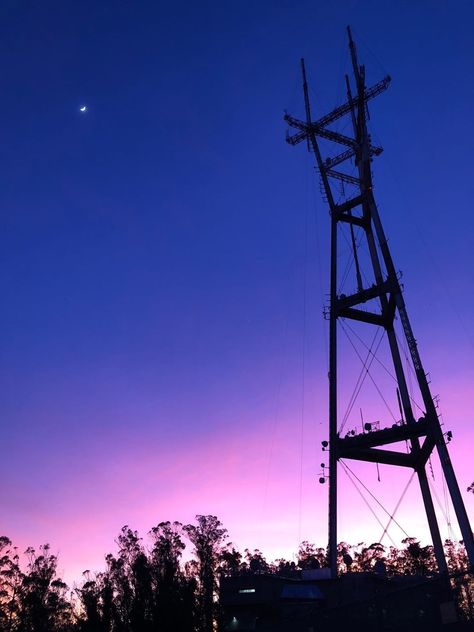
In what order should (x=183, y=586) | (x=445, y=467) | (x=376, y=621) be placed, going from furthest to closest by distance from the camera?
1. (x=445, y=467)
2. (x=183, y=586)
3. (x=376, y=621)

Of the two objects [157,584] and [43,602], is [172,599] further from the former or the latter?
[43,602]

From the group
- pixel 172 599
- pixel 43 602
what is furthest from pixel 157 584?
pixel 43 602

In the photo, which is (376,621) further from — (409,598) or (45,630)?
(45,630)

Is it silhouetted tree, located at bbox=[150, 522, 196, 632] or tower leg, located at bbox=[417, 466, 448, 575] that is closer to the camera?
silhouetted tree, located at bbox=[150, 522, 196, 632]

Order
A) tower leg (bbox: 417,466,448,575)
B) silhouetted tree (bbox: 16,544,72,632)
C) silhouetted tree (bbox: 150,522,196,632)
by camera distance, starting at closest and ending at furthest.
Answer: silhouetted tree (bbox: 150,522,196,632)
tower leg (bbox: 417,466,448,575)
silhouetted tree (bbox: 16,544,72,632)

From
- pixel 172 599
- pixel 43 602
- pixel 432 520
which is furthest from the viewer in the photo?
pixel 43 602

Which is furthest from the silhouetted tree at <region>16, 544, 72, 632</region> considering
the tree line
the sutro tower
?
the sutro tower

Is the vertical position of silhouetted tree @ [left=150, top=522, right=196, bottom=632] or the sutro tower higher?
the sutro tower

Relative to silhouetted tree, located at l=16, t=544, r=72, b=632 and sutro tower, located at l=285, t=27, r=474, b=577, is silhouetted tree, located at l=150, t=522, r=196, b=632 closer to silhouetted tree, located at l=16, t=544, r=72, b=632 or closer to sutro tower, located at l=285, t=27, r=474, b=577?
sutro tower, located at l=285, t=27, r=474, b=577

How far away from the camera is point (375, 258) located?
4141 centimetres

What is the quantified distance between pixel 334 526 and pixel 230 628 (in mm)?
11141

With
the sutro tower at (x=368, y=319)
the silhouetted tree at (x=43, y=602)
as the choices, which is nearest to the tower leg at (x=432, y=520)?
the sutro tower at (x=368, y=319)

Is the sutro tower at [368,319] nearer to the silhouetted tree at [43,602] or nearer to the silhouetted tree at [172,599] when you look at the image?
the silhouetted tree at [172,599]

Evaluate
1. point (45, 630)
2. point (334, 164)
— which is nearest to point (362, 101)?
point (334, 164)
